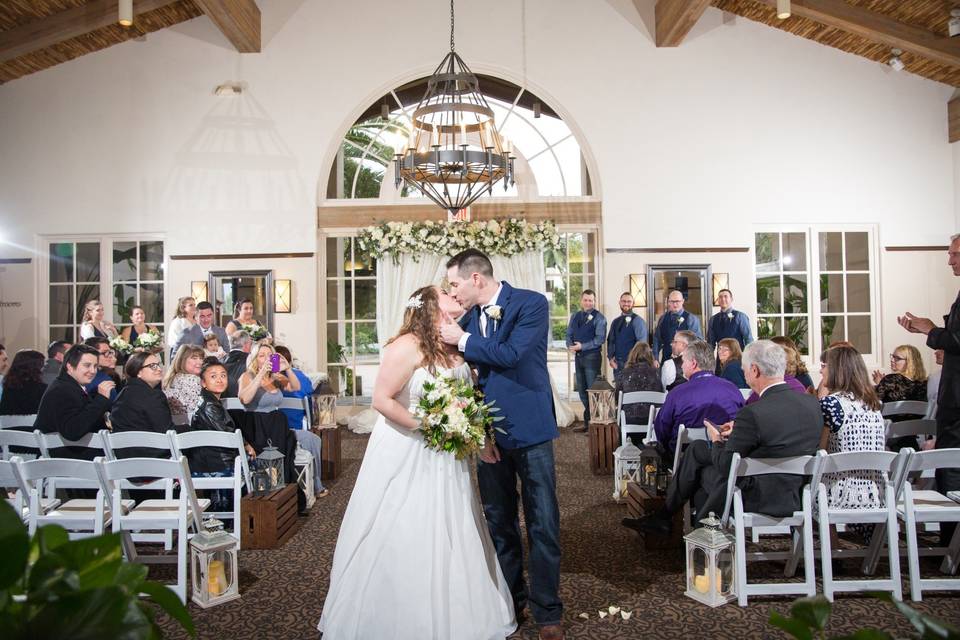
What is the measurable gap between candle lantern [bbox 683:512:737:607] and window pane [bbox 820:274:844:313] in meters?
7.81

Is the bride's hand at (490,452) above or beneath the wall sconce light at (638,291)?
beneath

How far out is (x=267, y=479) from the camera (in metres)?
4.92

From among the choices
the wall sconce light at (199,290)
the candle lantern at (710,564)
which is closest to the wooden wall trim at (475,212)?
the wall sconce light at (199,290)

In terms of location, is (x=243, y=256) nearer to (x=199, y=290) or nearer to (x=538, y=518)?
(x=199, y=290)

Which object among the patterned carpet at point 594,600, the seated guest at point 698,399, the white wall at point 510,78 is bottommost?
the patterned carpet at point 594,600

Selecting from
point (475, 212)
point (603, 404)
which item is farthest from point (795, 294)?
point (603, 404)

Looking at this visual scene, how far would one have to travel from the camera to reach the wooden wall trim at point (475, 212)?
10391mm

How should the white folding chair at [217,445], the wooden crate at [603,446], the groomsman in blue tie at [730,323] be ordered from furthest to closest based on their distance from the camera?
1. the groomsman in blue tie at [730,323]
2. the wooden crate at [603,446]
3. the white folding chair at [217,445]

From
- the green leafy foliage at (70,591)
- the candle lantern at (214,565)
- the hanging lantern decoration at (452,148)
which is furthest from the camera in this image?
the hanging lantern decoration at (452,148)

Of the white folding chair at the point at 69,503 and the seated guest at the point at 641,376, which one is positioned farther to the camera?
the seated guest at the point at 641,376

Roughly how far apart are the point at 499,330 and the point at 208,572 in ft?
6.74

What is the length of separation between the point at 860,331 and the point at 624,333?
150 inches

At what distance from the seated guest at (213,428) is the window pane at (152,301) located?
600cm

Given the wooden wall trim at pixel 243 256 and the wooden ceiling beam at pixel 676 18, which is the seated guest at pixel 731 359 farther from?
the wooden wall trim at pixel 243 256
